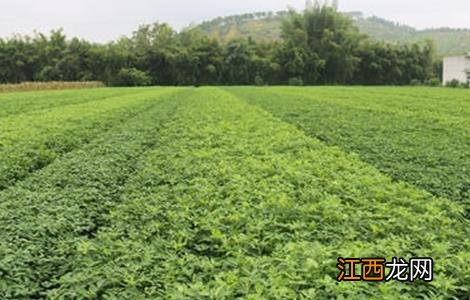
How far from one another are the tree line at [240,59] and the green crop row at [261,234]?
60429mm

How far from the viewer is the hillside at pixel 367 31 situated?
140 m

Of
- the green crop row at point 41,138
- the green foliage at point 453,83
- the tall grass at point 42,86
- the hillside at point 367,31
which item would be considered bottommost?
the green foliage at point 453,83

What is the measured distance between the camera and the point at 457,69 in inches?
2931

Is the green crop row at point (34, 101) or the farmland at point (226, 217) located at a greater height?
the farmland at point (226, 217)

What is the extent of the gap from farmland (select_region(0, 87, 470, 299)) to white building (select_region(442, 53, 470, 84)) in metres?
67.2

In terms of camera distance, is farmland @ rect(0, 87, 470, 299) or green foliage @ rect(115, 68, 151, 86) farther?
green foliage @ rect(115, 68, 151, 86)

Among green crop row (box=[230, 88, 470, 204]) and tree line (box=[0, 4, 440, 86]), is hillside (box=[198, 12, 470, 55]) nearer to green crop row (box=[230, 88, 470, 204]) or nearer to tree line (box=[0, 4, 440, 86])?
tree line (box=[0, 4, 440, 86])

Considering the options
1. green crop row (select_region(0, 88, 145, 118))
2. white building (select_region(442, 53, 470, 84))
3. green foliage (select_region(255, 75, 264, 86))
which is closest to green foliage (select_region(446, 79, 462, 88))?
white building (select_region(442, 53, 470, 84))

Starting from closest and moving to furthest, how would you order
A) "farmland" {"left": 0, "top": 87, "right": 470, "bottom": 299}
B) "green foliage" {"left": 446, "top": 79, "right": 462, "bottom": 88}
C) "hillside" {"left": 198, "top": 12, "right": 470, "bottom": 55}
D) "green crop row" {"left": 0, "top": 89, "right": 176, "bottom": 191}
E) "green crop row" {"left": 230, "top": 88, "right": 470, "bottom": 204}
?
"farmland" {"left": 0, "top": 87, "right": 470, "bottom": 299} < "green crop row" {"left": 230, "top": 88, "right": 470, "bottom": 204} < "green crop row" {"left": 0, "top": 89, "right": 176, "bottom": 191} < "green foliage" {"left": 446, "top": 79, "right": 462, "bottom": 88} < "hillside" {"left": 198, "top": 12, "right": 470, "bottom": 55}

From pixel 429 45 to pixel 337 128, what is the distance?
207 feet

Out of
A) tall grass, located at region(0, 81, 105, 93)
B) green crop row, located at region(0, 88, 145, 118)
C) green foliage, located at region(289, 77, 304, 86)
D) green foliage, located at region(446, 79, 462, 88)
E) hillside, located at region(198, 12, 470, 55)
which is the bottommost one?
green foliage, located at region(446, 79, 462, 88)

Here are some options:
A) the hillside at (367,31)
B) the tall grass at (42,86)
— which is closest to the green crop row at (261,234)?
the tall grass at (42,86)

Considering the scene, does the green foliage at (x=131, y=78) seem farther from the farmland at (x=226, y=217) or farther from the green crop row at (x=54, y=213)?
the green crop row at (x=54, y=213)

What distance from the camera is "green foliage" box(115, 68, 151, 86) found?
218 ft
